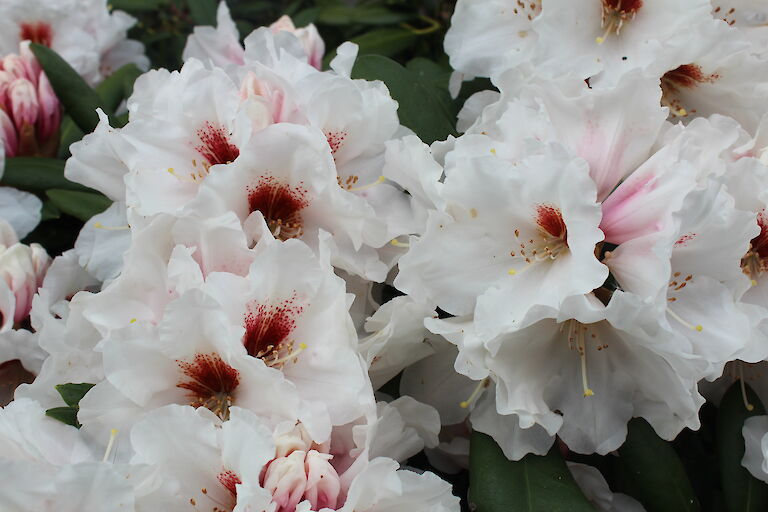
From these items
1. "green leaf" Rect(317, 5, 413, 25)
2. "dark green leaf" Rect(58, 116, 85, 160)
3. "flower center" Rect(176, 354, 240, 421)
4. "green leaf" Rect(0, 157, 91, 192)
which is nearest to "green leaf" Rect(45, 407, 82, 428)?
"flower center" Rect(176, 354, 240, 421)

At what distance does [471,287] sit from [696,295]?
22 centimetres

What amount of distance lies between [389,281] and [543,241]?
191 millimetres

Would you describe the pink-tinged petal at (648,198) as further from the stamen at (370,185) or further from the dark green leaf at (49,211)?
the dark green leaf at (49,211)

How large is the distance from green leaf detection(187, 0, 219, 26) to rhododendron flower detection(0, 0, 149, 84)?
35 centimetres

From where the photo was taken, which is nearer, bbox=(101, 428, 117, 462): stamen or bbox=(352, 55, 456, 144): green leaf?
bbox=(101, 428, 117, 462): stamen

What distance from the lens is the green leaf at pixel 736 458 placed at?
1016 mm

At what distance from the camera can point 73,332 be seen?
948 mm

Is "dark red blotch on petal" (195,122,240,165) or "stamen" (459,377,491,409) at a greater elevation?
"dark red blotch on petal" (195,122,240,165)

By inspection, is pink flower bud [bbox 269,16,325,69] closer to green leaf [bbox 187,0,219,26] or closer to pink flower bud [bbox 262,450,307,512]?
green leaf [bbox 187,0,219,26]

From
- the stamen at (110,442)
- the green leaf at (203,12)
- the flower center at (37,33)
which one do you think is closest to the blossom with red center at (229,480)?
the stamen at (110,442)

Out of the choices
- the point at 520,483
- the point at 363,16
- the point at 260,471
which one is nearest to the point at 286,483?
the point at 260,471

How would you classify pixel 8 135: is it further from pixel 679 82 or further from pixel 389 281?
pixel 679 82

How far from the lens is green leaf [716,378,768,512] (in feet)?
3.33

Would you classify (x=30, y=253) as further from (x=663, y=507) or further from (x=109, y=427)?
(x=663, y=507)
